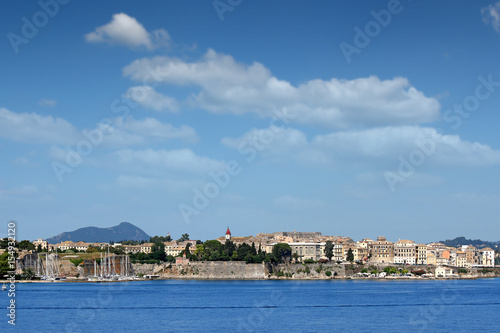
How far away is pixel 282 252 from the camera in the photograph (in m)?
71.2

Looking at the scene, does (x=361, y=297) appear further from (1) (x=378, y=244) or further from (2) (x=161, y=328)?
(1) (x=378, y=244)

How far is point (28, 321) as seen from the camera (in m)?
27.4

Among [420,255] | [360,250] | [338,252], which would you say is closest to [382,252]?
[360,250]

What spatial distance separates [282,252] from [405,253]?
17140 millimetres

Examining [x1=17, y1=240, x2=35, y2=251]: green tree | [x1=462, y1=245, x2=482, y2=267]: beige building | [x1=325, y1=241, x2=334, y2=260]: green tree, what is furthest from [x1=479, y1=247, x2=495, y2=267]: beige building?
[x1=17, y1=240, x2=35, y2=251]: green tree

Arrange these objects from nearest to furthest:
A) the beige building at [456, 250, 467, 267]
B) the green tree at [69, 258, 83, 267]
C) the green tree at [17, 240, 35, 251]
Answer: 1. the green tree at [69, 258, 83, 267]
2. the green tree at [17, 240, 35, 251]
3. the beige building at [456, 250, 467, 267]

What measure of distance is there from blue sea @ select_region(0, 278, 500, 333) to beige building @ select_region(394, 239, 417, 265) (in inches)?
1373

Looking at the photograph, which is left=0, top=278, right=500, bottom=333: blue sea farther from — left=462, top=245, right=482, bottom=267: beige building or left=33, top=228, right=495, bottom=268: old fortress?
left=462, top=245, right=482, bottom=267: beige building

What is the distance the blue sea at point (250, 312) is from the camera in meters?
26.2

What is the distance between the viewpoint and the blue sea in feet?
86.0

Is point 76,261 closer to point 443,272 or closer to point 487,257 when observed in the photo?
point 443,272

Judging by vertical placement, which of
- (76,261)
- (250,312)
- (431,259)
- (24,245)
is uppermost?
(24,245)

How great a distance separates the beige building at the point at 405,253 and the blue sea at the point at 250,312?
3488cm

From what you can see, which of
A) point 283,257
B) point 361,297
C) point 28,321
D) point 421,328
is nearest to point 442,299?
point 361,297
